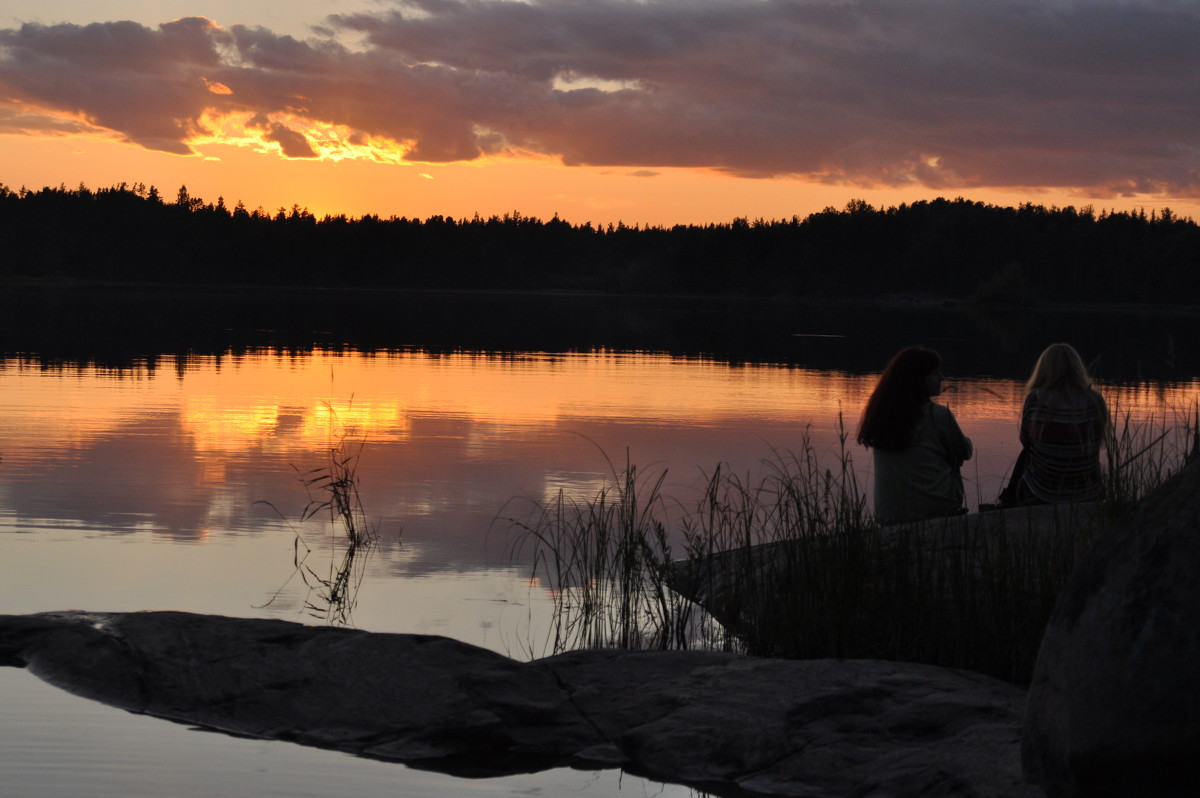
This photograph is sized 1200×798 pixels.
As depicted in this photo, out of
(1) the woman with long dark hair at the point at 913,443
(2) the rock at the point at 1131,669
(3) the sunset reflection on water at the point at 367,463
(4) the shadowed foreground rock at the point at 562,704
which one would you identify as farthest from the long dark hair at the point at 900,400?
(2) the rock at the point at 1131,669

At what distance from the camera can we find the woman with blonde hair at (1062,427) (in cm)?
812

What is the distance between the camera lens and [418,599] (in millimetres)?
7930

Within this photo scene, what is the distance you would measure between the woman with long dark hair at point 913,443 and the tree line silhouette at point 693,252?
374ft

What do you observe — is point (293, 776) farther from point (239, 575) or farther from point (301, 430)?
point (301, 430)

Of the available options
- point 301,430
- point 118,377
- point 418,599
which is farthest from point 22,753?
point 118,377

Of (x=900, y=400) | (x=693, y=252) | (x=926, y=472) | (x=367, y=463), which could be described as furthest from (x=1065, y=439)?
(x=693, y=252)

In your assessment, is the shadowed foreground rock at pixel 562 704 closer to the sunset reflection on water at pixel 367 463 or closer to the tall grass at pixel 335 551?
the sunset reflection on water at pixel 367 463

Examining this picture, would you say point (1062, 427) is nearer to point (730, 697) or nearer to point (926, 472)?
point (926, 472)

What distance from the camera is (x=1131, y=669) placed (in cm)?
421

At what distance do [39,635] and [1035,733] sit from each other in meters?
4.32

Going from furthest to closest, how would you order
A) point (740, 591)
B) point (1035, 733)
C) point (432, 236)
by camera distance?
point (432, 236), point (740, 591), point (1035, 733)

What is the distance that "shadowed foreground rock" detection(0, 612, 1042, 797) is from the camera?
4992 millimetres

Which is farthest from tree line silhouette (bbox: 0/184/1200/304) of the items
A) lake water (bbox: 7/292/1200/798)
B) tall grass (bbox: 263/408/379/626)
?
tall grass (bbox: 263/408/379/626)

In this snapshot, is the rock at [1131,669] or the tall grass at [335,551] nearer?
the rock at [1131,669]
